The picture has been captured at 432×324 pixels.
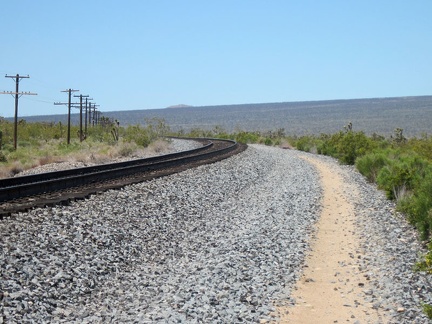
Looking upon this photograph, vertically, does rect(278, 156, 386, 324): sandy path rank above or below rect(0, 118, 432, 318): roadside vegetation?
below

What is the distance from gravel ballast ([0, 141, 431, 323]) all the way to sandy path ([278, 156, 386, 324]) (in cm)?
24

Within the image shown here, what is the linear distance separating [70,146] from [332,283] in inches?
1639

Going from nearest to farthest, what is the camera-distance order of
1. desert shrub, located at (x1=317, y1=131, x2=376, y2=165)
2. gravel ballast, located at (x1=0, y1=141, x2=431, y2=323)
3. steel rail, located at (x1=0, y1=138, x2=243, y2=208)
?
1. gravel ballast, located at (x1=0, y1=141, x2=431, y2=323)
2. steel rail, located at (x1=0, y1=138, x2=243, y2=208)
3. desert shrub, located at (x1=317, y1=131, x2=376, y2=165)

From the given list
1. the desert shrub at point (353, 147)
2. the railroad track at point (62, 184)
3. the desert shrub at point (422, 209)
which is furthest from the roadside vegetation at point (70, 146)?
the desert shrub at point (422, 209)

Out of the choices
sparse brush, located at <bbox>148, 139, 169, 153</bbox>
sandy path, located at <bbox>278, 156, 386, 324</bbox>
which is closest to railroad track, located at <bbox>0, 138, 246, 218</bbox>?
sandy path, located at <bbox>278, 156, 386, 324</bbox>

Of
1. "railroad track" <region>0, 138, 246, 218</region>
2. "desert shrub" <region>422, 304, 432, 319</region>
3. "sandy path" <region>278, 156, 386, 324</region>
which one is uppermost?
"railroad track" <region>0, 138, 246, 218</region>

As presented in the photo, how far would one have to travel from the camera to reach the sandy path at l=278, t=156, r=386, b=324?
950 cm

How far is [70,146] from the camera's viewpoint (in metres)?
50.8

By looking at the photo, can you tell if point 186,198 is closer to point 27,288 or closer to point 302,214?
point 302,214

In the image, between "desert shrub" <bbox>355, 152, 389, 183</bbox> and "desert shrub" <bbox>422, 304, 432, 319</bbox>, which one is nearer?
"desert shrub" <bbox>422, 304, 432, 319</bbox>

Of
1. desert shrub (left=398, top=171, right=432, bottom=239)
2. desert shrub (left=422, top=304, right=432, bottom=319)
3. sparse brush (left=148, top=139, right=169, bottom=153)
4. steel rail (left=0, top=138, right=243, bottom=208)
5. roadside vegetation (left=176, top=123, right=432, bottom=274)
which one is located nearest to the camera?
desert shrub (left=422, top=304, right=432, bottom=319)

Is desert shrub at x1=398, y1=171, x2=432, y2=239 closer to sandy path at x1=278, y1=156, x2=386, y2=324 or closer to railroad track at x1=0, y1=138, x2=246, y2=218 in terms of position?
sandy path at x1=278, y1=156, x2=386, y2=324

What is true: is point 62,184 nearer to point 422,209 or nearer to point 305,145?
point 422,209

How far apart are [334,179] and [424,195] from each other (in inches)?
504
